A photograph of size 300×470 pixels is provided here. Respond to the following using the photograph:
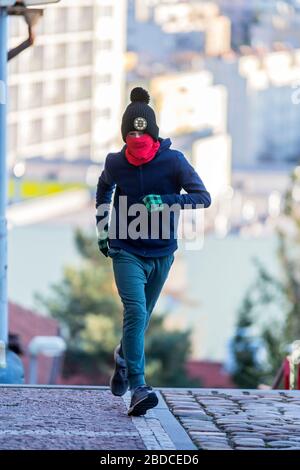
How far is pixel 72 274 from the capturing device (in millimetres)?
38156

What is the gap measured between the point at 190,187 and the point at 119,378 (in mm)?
1122

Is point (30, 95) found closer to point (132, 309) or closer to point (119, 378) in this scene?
point (119, 378)

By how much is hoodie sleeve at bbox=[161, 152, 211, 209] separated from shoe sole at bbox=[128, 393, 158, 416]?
0.93m

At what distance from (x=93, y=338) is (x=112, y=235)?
27018 millimetres

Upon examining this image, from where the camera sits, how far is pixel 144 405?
7.30 metres

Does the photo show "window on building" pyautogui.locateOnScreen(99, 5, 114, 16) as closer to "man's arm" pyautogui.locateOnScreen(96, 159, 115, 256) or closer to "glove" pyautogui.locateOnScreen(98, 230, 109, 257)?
"man's arm" pyautogui.locateOnScreen(96, 159, 115, 256)

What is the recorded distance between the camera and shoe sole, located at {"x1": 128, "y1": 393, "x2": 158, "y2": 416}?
728 centimetres

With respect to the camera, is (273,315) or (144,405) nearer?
(144,405)

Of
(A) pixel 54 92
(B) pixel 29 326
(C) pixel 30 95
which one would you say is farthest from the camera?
(A) pixel 54 92

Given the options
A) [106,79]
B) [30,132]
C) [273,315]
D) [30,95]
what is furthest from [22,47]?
[106,79]

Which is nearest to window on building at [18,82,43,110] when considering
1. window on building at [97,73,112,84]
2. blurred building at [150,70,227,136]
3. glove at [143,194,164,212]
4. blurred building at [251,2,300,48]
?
→ blurred building at [150,70,227,136]

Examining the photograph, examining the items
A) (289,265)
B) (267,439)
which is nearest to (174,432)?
(267,439)

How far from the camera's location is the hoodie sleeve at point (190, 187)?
7.25 meters

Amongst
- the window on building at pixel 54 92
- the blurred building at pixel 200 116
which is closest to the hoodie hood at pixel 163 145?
the blurred building at pixel 200 116
